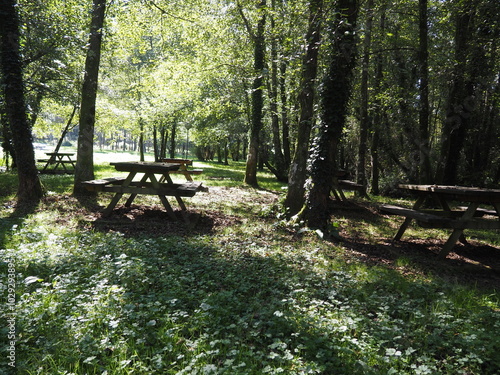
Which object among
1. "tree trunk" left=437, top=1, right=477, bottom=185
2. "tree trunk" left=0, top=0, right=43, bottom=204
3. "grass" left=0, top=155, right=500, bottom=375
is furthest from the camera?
"tree trunk" left=437, top=1, right=477, bottom=185

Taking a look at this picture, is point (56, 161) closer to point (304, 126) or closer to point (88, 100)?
point (88, 100)

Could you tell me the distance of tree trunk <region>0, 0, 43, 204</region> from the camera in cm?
722

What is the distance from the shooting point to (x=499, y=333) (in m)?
2.90

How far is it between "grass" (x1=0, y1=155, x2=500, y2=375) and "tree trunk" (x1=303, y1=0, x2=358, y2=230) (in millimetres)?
1249

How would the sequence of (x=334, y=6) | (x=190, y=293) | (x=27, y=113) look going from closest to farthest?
(x=190, y=293) → (x=334, y=6) → (x=27, y=113)

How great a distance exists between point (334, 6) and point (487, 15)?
6402 millimetres

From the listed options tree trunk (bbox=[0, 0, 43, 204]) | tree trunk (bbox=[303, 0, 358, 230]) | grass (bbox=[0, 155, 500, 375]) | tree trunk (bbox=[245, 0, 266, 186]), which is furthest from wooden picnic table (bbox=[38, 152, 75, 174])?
tree trunk (bbox=[303, 0, 358, 230])

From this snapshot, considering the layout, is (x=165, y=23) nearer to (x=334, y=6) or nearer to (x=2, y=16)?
(x=2, y=16)

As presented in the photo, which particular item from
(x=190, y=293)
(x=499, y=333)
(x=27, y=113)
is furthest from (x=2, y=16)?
(x=499, y=333)

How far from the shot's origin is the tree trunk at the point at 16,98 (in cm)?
722

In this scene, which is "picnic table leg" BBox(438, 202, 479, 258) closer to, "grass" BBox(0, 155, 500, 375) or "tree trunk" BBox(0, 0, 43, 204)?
"grass" BBox(0, 155, 500, 375)

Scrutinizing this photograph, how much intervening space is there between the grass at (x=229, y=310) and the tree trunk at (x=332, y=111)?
1249 mm

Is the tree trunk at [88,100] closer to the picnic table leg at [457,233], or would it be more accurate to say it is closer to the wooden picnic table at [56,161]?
the wooden picnic table at [56,161]

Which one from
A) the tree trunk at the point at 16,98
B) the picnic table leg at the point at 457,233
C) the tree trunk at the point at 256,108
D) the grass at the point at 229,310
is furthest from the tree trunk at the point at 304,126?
the tree trunk at the point at 16,98
